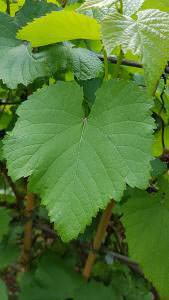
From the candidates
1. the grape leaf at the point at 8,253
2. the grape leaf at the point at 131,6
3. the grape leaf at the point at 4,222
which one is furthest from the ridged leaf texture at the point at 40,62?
the grape leaf at the point at 8,253

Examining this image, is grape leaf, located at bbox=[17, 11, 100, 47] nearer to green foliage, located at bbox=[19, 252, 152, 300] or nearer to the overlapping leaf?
→ the overlapping leaf

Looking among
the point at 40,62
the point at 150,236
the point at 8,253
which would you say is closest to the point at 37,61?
the point at 40,62

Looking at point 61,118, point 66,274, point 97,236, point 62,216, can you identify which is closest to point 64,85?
point 61,118


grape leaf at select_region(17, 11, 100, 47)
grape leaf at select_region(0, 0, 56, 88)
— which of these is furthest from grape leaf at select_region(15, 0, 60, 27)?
grape leaf at select_region(17, 11, 100, 47)

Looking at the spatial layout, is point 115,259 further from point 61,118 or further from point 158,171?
point 61,118

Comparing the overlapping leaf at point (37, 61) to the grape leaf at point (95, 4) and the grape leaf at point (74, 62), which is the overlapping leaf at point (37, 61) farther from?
the grape leaf at point (95, 4)

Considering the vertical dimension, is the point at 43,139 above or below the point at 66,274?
above
